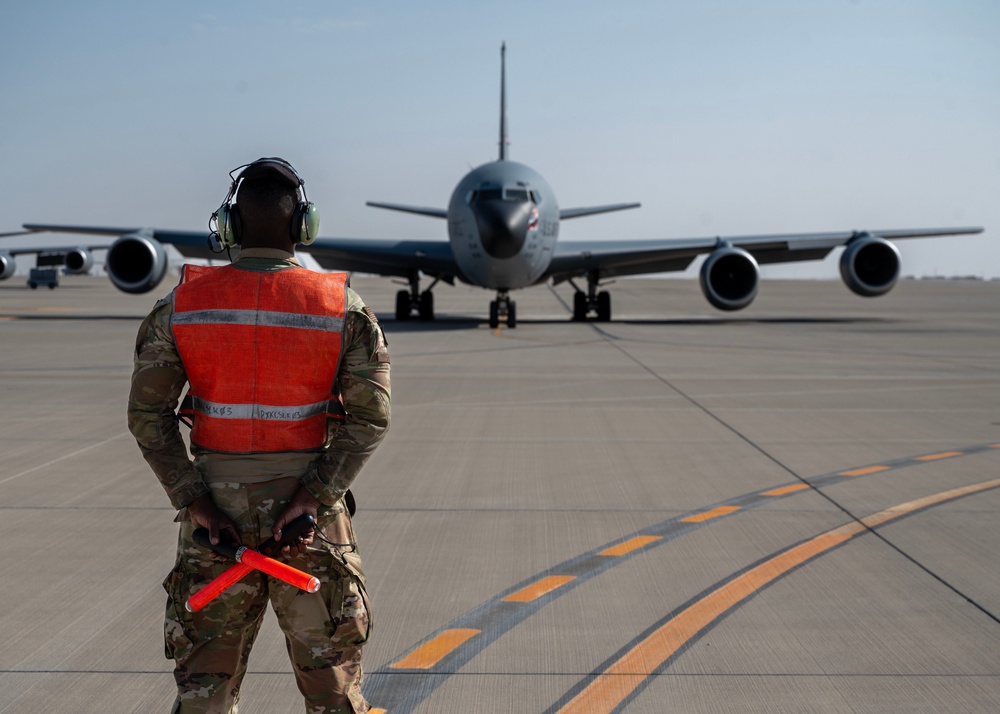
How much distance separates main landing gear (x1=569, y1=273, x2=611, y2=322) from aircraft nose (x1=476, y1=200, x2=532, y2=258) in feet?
17.6

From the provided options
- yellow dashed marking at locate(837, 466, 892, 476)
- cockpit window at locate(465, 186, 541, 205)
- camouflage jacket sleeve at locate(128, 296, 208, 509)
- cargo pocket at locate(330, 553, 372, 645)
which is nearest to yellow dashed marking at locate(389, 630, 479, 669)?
cargo pocket at locate(330, 553, 372, 645)

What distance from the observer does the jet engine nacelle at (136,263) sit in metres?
25.1

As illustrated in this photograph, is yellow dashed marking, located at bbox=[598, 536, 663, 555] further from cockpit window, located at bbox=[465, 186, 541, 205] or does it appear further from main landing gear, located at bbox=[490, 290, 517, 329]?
main landing gear, located at bbox=[490, 290, 517, 329]

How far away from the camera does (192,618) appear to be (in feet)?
9.44

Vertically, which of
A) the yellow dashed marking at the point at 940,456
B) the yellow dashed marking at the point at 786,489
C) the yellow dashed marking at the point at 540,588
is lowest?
the yellow dashed marking at the point at 940,456

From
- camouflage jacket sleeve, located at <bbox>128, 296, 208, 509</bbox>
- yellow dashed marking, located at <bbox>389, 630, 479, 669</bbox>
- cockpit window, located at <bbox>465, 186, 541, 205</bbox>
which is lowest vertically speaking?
yellow dashed marking, located at <bbox>389, 630, 479, 669</bbox>

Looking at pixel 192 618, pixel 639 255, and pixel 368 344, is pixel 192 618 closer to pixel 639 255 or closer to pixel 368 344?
pixel 368 344

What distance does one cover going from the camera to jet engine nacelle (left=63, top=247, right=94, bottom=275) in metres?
53.6

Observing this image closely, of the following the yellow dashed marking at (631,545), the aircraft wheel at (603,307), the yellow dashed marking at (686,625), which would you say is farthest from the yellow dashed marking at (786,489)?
the aircraft wheel at (603,307)

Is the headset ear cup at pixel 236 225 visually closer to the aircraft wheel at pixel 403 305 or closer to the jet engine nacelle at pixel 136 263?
the jet engine nacelle at pixel 136 263

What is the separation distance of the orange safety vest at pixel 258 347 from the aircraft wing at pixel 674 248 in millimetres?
22663

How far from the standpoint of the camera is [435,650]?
429cm

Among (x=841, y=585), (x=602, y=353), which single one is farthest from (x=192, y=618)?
(x=602, y=353)

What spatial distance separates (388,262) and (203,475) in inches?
936
